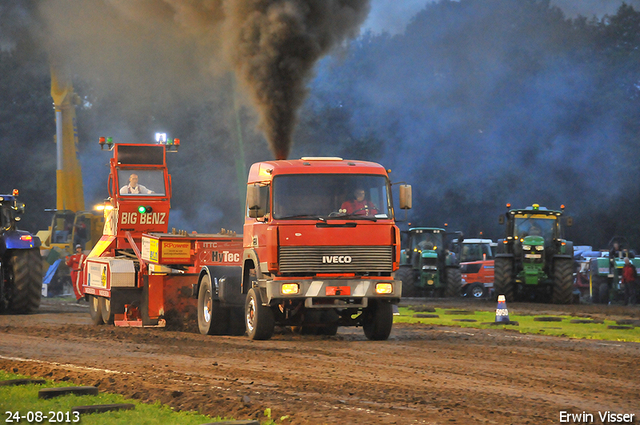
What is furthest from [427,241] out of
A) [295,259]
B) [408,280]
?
[295,259]

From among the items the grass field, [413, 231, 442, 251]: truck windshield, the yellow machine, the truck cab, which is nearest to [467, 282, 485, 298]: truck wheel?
[413, 231, 442, 251]: truck windshield

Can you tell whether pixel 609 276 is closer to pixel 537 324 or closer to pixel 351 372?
pixel 537 324

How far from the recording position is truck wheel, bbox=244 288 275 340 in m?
14.1

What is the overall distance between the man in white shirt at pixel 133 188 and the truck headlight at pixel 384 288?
7609 mm

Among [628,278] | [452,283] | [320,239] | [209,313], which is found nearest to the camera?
[320,239]

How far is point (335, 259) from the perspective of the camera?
13672 millimetres

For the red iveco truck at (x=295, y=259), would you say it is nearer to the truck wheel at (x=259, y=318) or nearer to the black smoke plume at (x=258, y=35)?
the truck wheel at (x=259, y=318)

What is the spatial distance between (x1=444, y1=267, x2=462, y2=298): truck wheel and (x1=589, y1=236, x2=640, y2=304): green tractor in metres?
4.59

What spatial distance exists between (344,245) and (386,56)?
35768 mm

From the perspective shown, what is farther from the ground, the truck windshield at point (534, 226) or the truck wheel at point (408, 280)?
the truck windshield at point (534, 226)

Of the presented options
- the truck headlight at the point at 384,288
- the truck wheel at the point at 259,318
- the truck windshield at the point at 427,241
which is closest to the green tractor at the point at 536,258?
the truck windshield at the point at 427,241

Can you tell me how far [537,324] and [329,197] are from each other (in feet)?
23.3

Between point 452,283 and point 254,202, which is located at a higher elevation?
point 254,202

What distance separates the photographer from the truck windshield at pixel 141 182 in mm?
19625
